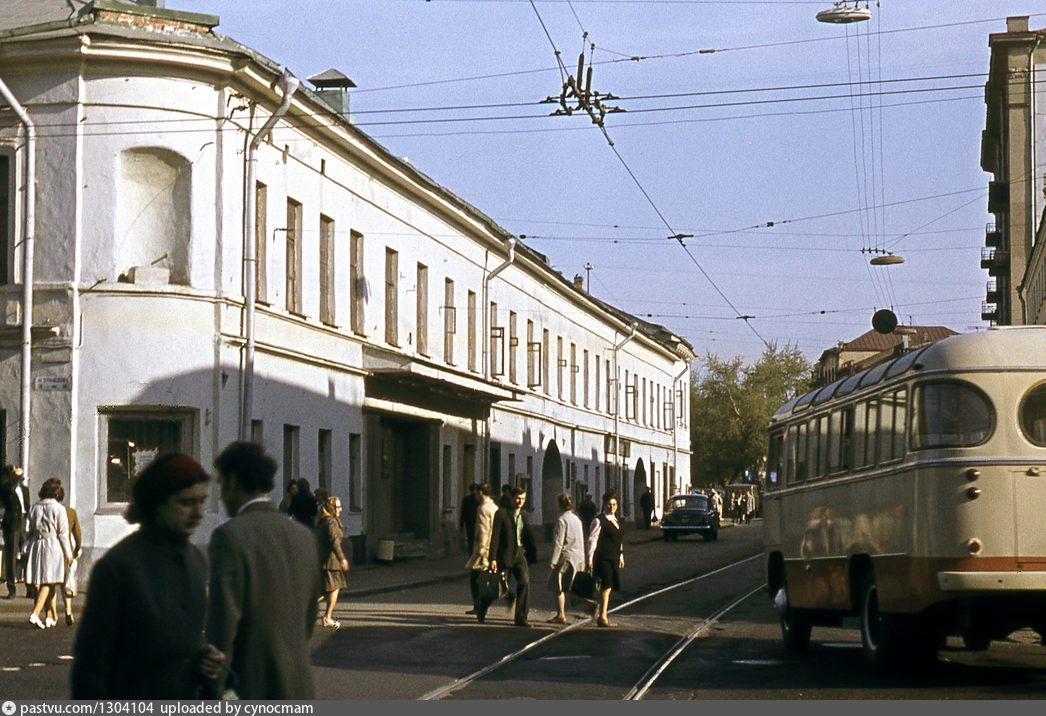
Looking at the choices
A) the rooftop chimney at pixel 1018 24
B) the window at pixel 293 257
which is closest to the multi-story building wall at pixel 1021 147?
the rooftop chimney at pixel 1018 24

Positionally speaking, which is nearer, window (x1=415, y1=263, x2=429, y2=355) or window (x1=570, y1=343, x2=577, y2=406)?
window (x1=415, y1=263, x2=429, y2=355)

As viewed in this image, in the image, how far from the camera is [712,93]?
70.8ft

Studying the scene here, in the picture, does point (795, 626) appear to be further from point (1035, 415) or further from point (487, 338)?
point (487, 338)

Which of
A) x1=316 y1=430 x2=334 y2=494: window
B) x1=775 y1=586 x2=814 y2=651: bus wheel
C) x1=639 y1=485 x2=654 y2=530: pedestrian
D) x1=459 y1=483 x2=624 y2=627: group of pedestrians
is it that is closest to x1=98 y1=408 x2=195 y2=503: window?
x1=316 y1=430 x2=334 y2=494: window

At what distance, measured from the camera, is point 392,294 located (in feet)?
115

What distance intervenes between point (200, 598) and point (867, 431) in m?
9.64

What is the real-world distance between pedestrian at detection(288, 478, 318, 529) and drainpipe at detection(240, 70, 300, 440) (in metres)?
2.46

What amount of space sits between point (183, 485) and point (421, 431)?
31.9m

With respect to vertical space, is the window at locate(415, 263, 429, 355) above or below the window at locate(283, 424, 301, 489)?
above

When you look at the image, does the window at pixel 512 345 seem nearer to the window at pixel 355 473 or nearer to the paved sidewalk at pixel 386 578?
the paved sidewalk at pixel 386 578

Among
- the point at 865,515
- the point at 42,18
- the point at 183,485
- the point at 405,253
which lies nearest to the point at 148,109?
the point at 42,18

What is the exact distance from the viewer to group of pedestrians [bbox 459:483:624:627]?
61.6ft

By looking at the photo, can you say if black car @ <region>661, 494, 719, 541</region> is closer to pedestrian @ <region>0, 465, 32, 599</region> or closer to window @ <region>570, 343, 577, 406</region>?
window @ <region>570, 343, 577, 406</region>

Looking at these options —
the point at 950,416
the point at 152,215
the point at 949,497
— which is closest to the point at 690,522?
the point at 152,215
